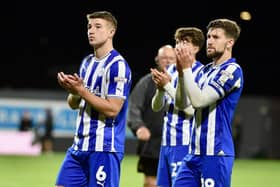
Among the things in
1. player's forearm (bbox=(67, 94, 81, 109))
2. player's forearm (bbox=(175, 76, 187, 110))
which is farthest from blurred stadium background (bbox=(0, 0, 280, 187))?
player's forearm (bbox=(67, 94, 81, 109))

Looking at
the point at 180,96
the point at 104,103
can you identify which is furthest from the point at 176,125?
the point at 104,103

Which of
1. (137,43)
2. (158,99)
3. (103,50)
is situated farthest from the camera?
(137,43)

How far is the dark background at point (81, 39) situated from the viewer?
33.8 m

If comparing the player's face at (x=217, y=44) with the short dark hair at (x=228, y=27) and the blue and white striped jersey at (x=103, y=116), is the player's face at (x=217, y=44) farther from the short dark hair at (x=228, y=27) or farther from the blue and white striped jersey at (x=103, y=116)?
the blue and white striped jersey at (x=103, y=116)

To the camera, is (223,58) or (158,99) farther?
(158,99)

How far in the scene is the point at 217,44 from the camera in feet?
19.1

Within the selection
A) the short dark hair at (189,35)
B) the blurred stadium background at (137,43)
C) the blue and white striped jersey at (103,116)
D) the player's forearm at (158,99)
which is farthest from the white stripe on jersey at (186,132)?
the blurred stadium background at (137,43)

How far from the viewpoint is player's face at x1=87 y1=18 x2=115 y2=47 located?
603cm

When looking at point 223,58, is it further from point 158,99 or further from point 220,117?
point 158,99

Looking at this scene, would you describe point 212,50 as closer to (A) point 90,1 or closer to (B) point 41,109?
(B) point 41,109

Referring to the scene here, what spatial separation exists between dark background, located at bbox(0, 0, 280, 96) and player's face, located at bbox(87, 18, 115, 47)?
85.9 ft

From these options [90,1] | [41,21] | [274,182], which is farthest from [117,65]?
[41,21]

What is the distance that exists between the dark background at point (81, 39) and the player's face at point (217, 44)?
86.6 feet

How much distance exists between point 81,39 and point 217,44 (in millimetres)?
31063
